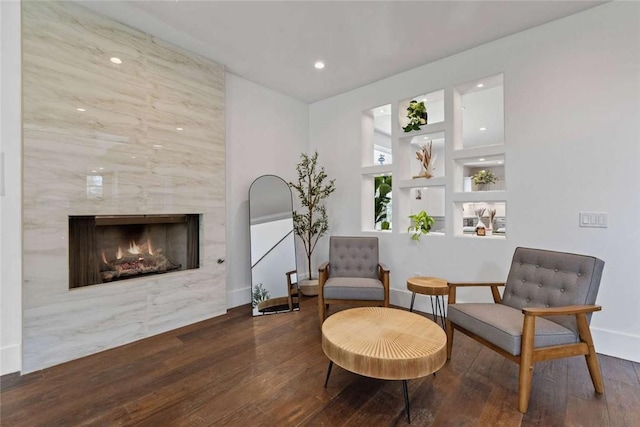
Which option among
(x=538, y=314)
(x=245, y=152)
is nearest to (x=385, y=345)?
(x=538, y=314)

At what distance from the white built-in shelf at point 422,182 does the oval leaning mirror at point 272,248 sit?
1.68 meters

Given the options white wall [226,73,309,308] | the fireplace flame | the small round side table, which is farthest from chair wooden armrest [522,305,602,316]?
the fireplace flame

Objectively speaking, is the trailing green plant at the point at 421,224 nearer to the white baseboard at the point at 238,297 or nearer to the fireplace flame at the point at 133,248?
the white baseboard at the point at 238,297

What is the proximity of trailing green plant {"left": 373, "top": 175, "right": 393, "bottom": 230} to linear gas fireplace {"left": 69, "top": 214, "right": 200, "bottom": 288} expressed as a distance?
2.65m

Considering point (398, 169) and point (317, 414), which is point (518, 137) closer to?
point (398, 169)

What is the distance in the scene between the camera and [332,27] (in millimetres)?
2834

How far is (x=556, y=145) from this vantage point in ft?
9.08

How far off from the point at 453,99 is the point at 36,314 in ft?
14.9

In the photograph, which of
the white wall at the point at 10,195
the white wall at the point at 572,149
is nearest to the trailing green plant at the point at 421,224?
the white wall at the point at 572,149

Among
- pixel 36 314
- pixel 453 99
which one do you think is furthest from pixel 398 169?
pixel 36 314

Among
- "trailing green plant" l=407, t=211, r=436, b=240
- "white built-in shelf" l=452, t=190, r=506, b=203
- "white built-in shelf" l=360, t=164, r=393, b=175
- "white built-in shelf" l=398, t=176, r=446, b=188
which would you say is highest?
"white built-in shelf" l=360, t=164, r=393, b=175

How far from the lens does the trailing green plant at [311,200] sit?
443cm

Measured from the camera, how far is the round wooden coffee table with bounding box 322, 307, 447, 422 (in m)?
1.64

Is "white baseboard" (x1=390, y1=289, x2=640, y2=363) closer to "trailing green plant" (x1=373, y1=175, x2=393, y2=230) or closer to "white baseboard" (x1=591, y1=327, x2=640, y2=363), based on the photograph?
"white baseboard" (x1=591, y1=327, x2=640, y2=363)
